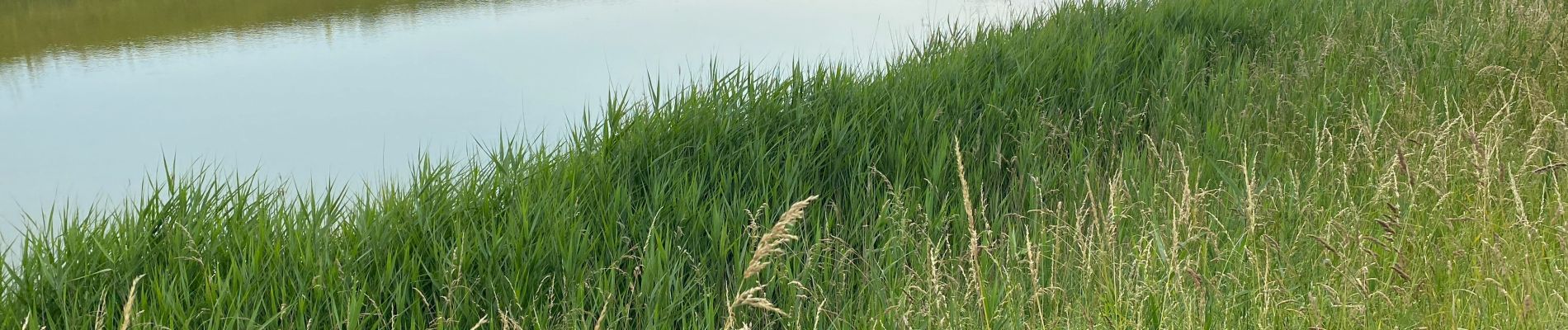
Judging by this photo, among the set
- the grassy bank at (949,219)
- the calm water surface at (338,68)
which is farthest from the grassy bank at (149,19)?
the grassy bank at (949,219)

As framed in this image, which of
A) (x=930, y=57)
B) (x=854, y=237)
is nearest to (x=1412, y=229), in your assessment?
(x=854, y=237)

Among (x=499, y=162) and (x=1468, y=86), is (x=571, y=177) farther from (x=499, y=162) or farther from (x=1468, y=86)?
(x=1468, y=86)

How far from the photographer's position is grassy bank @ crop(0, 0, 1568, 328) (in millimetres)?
1803

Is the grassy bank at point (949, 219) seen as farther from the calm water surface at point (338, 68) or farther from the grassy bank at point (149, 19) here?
the grassy bank at point (149, 19)

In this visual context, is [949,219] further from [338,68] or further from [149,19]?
[149,19]

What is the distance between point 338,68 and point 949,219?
5514 millimetres

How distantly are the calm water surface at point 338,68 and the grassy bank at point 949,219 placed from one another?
654mm

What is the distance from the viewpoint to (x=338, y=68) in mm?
6902

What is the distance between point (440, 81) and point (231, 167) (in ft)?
5.61

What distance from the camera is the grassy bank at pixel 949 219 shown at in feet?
5.91

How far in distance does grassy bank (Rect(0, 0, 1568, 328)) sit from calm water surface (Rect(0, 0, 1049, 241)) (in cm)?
65

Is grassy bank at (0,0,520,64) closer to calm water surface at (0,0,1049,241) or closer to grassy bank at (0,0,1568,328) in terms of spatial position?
calm water surface at (0,0,1049,241)

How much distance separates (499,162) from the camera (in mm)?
3014

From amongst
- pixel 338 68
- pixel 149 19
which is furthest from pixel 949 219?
pixel 149 19
